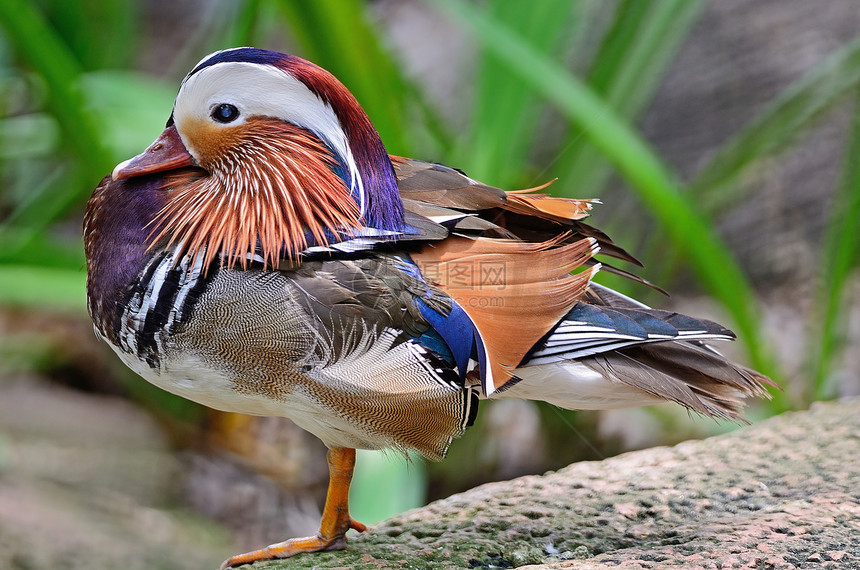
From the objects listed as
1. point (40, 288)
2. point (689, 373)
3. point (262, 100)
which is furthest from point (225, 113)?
point (40, 288)

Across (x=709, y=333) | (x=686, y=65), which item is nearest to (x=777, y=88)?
(x=686, y=65)

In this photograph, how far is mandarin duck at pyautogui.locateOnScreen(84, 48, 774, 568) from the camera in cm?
124

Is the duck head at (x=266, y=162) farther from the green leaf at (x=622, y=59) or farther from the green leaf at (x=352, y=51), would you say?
the green leaf at (x=622, y=59)

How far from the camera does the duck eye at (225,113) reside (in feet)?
4.18

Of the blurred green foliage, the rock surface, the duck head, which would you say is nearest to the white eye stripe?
the duck head

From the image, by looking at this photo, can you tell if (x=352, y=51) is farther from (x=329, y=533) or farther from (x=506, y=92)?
(x=329, y=533)

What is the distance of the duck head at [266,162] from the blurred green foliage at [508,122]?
3.41 ft

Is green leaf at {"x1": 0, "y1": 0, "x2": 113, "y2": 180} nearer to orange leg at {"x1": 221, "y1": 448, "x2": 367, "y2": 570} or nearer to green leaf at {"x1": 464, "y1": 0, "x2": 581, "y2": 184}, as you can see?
green leaf at {"x1": 464, "y1": 0, "x2": 581, "y2": 184}

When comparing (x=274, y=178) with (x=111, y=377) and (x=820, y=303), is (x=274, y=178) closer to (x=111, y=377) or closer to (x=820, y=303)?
(x=820, y=303)

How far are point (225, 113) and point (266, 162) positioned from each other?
9 centimetres

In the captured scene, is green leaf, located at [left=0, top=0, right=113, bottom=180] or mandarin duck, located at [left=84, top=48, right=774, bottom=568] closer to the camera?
mandarin duck, located at [left=84, top=48, right=774, bottom=568]

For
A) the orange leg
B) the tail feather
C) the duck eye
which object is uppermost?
the duck eye

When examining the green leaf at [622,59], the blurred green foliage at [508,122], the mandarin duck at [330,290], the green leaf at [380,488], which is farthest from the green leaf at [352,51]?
the mandarin duck at [330,290]

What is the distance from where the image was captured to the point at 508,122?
8.57 ft
